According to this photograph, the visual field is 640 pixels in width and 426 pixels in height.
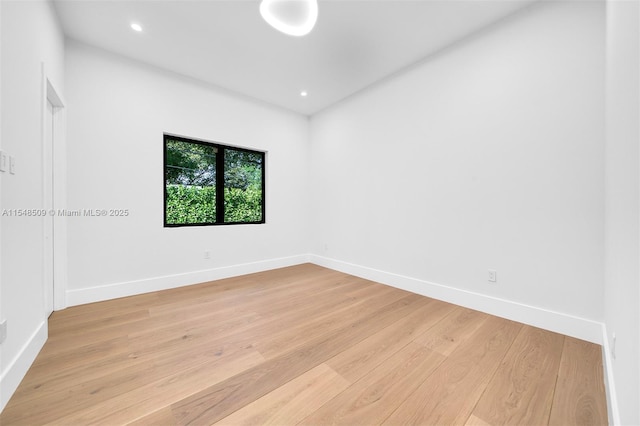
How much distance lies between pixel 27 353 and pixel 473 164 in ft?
12.3

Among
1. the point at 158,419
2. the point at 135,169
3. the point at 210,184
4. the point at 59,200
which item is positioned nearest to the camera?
the point at 158,419

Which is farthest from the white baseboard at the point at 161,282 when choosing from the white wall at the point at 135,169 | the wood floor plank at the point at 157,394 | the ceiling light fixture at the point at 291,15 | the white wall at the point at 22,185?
the ceiling light fixture at the point at 291,15

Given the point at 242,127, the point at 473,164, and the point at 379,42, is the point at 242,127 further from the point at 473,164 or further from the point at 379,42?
the point at 473,164

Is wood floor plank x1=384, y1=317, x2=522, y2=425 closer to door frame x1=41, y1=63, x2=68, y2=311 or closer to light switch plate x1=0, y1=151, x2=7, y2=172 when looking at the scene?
light switch plate x1=0, y1=151, x2=7, y2=172

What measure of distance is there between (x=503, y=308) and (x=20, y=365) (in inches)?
139

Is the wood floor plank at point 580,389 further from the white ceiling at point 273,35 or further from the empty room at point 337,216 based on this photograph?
the white ceiling at point 273,35

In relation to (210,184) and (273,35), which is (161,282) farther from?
(273,35)

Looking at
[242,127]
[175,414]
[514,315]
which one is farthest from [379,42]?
[175,414]

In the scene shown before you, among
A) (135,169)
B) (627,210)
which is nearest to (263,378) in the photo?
(627,210)

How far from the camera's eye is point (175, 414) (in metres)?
1.24

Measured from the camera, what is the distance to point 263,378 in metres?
1.51

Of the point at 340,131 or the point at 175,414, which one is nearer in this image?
the point at 175,414

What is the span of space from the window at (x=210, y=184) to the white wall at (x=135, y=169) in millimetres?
178

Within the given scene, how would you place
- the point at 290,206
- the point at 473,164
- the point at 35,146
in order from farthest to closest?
the point at 290,206 < the point at 473,164 < the point at 35,146
